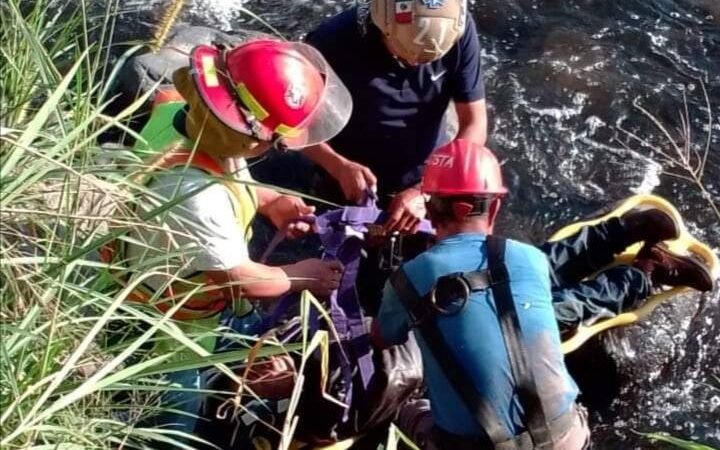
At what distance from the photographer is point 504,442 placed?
372 cm

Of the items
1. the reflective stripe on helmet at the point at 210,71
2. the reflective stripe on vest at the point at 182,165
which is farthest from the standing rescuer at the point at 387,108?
the reflective stripe on helmet at the point at 210,71

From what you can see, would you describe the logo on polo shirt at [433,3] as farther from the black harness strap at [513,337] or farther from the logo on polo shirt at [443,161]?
the black harness strap at [513,337]

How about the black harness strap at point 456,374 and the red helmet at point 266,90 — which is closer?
the red helmet at point 266,90

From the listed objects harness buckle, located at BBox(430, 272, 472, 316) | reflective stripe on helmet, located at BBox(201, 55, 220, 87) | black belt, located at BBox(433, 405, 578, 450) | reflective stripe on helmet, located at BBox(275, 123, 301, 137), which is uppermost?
reflective stripe on helmet, located at BBox(201, 55, 220, 87)

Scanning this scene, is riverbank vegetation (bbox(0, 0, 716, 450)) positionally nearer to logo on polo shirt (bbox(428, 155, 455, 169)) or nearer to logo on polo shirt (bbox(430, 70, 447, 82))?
logo on polo shirt (bbox(428, 155, 455, 169))

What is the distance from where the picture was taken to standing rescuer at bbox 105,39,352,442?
3.26 m

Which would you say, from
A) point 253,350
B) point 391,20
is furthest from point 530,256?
point 253,350

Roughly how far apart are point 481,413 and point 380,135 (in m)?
1.59

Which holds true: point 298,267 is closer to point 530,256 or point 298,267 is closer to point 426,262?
point 426,262

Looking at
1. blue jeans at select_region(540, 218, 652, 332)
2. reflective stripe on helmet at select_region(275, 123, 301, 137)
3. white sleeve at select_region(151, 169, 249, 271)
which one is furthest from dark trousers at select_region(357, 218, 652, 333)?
white sleeve at select_region(151, 169, 249, 271)

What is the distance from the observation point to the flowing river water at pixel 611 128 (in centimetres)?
510

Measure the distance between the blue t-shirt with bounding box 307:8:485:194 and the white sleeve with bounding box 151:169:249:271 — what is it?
4.91 ft

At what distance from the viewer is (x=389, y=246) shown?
4.65 meters

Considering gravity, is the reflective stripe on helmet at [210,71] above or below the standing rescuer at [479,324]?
above
